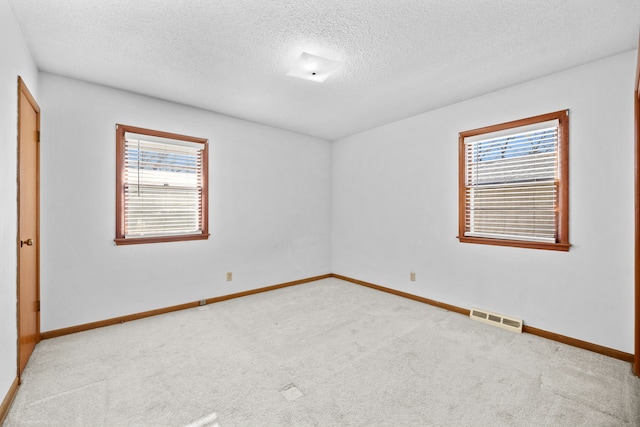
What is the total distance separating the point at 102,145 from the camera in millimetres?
3141

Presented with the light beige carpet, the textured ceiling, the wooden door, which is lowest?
the light beige carpet

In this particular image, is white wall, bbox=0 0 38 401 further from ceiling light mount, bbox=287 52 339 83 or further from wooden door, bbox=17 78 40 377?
ceiling light mount, bbox=287 52 339 83

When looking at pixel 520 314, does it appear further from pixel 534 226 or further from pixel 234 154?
pixel 234 154

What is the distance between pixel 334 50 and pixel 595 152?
2.51 metres

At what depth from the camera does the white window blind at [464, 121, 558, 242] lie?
2924 millimetres

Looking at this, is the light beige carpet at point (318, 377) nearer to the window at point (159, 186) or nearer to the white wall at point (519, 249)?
the white wall at point (519, 249)

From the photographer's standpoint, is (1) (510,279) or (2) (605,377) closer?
(2) (605,377)

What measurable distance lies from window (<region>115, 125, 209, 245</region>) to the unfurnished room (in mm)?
23

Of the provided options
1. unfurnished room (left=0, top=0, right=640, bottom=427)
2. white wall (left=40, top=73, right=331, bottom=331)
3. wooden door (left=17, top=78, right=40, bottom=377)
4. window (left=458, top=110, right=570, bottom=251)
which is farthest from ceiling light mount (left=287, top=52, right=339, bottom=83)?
wooden door (left=17, top=78, right=40, bottom=377)

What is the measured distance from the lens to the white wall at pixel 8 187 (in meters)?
1.79

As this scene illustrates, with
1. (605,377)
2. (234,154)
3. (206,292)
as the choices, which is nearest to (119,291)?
(206,292)

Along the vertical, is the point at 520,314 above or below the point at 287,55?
below

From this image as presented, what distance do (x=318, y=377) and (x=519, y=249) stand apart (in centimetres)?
247

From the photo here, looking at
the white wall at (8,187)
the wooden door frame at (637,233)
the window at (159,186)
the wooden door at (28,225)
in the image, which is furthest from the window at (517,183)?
the wooden door at (28,225)
